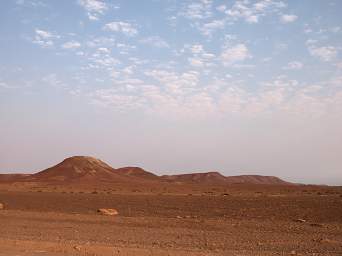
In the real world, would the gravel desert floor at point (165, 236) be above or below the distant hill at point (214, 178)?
below

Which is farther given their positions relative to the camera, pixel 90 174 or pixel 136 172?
pixel 136 172

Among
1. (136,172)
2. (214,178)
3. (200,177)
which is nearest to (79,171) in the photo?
(136,172)

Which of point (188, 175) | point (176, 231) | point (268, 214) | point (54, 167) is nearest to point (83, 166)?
point (54, 167)

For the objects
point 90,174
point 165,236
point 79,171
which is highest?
point 79,171

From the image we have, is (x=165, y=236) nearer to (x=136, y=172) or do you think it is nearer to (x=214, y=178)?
(x=136, y=172)

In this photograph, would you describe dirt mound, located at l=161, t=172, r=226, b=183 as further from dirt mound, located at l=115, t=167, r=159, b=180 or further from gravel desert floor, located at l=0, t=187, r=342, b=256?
gravel desert floor, located at l=0, t=187, r=342, b=256

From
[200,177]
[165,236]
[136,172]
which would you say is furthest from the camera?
[200,177]

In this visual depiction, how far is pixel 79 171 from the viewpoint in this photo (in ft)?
356

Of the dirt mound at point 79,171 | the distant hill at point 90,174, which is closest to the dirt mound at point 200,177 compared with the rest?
the distant hill at point 90,174

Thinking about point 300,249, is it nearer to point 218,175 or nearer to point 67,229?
point 67,229

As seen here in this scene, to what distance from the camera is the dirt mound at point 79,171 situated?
332 ft

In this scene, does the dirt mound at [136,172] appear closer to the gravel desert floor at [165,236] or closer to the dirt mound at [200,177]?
the dirt mound at [200,177]

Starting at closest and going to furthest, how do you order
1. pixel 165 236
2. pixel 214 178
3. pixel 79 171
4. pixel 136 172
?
pixel 165 236 < pixel 79 171 < pixel 136 172 < pixel 214 178

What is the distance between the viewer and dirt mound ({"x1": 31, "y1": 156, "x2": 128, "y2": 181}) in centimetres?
10128
